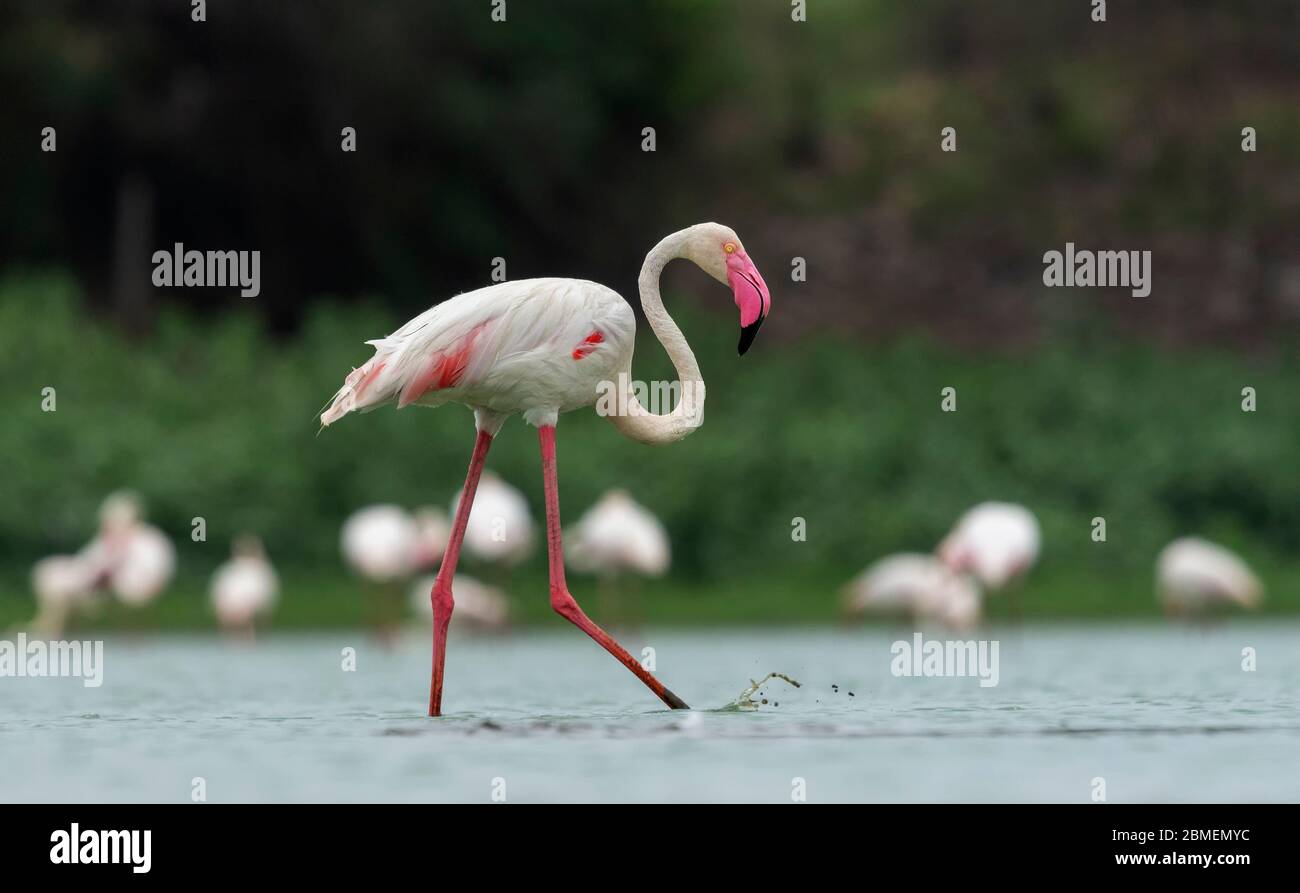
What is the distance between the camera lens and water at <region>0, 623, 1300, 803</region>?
7125 mm

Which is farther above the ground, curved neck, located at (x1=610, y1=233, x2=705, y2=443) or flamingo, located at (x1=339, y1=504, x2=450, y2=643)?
curved neck, located at (x1=610, y1=233, x2=705, y2=443)

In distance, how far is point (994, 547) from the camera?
663 inches

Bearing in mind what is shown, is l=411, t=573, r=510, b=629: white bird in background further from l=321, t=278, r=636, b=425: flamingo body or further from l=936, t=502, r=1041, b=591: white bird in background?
l=321, t=278, r=636, b=425: flamingo body

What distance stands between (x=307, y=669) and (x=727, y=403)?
9294mm

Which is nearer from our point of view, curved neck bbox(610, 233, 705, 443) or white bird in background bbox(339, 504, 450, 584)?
curved neck bbox(610, 233, 705, 443)

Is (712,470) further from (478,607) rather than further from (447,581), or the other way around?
(447,581)

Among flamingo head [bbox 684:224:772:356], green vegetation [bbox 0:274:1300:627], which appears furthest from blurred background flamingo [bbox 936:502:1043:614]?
flamingo head [bbox 684:224:772:356]

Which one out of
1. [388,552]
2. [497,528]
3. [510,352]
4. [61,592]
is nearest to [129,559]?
[61,592]

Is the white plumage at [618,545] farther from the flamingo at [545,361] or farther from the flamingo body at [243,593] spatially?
the flamingo at [545,361]

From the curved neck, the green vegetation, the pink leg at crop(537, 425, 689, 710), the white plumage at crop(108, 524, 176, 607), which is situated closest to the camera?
the pink leg at crop(537, 425, 689, 710)

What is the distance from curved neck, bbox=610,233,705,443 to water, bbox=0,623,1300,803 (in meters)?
1.20

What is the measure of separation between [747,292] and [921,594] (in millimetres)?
8100
